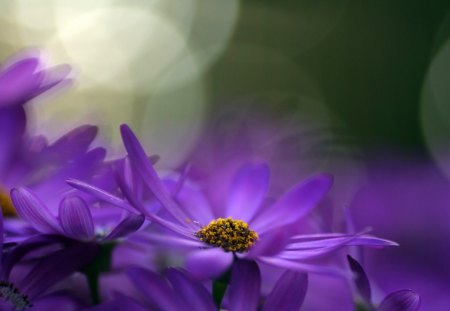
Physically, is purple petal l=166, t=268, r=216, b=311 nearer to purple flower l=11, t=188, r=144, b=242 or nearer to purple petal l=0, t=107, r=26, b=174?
purple flower l=11, t=188, r=144, b=242

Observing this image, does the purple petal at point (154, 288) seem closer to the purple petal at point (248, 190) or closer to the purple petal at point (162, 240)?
the purple petal at point (162, 240)

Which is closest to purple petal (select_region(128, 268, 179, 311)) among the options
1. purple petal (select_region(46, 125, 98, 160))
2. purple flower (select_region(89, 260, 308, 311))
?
purple flower (select_region(89, 260, 308, 311))

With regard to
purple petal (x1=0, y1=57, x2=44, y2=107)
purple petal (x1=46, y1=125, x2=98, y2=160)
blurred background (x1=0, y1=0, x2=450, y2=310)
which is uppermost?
purple petal (x1=0, y1=57, x2=44, y2=107)

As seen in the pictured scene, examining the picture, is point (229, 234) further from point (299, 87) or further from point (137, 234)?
point (299, 87)

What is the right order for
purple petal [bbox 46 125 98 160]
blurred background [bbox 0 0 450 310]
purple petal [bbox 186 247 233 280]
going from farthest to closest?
blurred background [bbox 0 0 450 310] < purple petal [bbox 46 125 98 160] < purple petal [bbox 186 247 233 280]

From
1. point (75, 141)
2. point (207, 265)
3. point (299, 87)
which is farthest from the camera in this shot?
point (299, 87)

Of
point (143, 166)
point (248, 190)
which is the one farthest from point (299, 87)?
point (143, 166)

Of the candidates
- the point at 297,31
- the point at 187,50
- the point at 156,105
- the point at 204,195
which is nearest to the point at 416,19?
the point at 297,31
